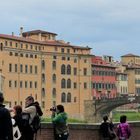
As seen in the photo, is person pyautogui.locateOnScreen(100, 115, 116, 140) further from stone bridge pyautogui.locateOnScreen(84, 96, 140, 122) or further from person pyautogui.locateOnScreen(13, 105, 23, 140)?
stone bridge pyautogui.locateOnScreen(84, 96, 140, 122)

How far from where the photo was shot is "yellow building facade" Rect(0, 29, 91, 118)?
305ft

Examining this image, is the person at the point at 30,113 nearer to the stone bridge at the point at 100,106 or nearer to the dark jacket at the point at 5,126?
the dark jacket at the point at 5,126

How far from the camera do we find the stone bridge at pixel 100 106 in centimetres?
9150

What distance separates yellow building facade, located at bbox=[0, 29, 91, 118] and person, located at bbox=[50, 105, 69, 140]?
77.3m

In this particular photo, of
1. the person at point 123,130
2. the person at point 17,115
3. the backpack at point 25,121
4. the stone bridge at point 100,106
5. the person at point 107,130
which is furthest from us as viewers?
the stone bridge at point 100,106

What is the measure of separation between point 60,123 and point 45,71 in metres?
89.1

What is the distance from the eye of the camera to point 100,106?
97.6m

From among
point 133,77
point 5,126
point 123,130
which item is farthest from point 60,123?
point 133,77

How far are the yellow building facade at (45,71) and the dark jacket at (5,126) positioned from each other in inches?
3208

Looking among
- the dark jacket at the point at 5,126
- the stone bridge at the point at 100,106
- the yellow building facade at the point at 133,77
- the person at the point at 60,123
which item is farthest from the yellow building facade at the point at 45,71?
the dark jacket at the point at 5,126

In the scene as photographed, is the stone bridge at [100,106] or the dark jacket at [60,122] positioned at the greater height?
the stone bridge at [100,106]

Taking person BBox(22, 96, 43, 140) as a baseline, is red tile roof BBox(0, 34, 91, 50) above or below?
above

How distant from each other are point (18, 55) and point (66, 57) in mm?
12041

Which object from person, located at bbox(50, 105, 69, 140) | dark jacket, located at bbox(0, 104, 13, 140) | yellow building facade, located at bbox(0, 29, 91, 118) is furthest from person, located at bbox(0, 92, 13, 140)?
yellow building facade, located at bbox(0, 29, 91, 118)
